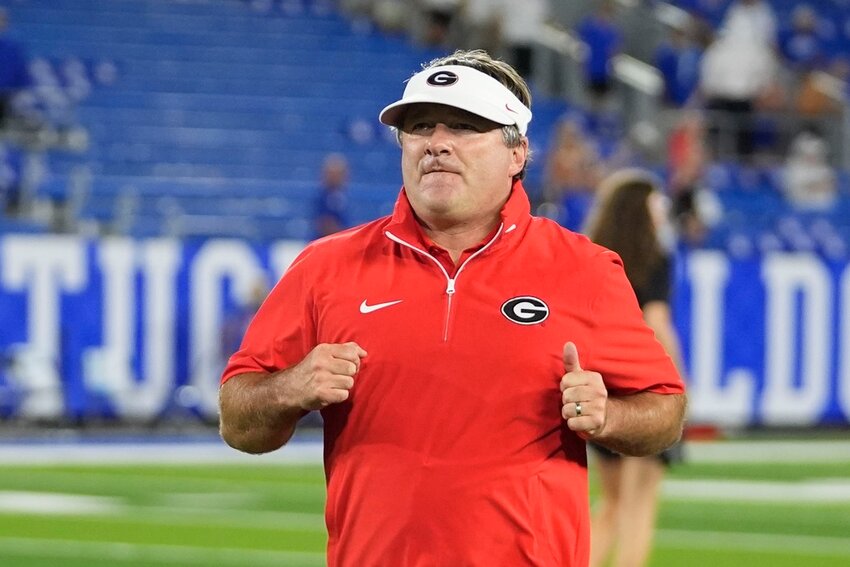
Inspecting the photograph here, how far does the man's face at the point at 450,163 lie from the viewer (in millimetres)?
4324

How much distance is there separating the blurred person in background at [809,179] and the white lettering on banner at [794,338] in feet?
11.7

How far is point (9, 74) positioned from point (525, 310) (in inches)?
698

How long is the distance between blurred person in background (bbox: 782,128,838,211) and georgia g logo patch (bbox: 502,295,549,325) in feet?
61.6

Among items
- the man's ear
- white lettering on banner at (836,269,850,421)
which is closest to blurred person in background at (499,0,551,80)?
white lettering on banner at (836,269,850,421)

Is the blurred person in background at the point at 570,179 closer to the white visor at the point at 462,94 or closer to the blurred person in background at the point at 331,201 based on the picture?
the blurred person in background at the point at 331,201

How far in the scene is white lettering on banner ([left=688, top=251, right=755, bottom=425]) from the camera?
1927 centimetres

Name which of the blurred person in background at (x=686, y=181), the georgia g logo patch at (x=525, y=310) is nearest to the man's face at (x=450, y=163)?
the georgia g logo patch at (x=525, y=310)

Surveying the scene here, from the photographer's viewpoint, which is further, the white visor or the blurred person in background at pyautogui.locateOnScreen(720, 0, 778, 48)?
the blurred person in background at pyautogui.locateOnScreen(720, 0, 778, 48)

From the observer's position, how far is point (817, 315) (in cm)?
1912

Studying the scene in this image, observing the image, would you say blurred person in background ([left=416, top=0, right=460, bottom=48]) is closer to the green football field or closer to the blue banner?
the blue banner

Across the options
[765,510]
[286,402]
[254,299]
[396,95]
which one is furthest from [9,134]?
[286,402]

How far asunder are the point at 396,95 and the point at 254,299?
25.2ft

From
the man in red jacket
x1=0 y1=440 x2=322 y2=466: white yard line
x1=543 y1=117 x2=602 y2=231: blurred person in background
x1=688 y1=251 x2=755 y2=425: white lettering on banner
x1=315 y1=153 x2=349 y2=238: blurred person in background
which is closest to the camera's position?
the man in red jacket

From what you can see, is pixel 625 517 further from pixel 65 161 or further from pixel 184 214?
pixel 65 161
